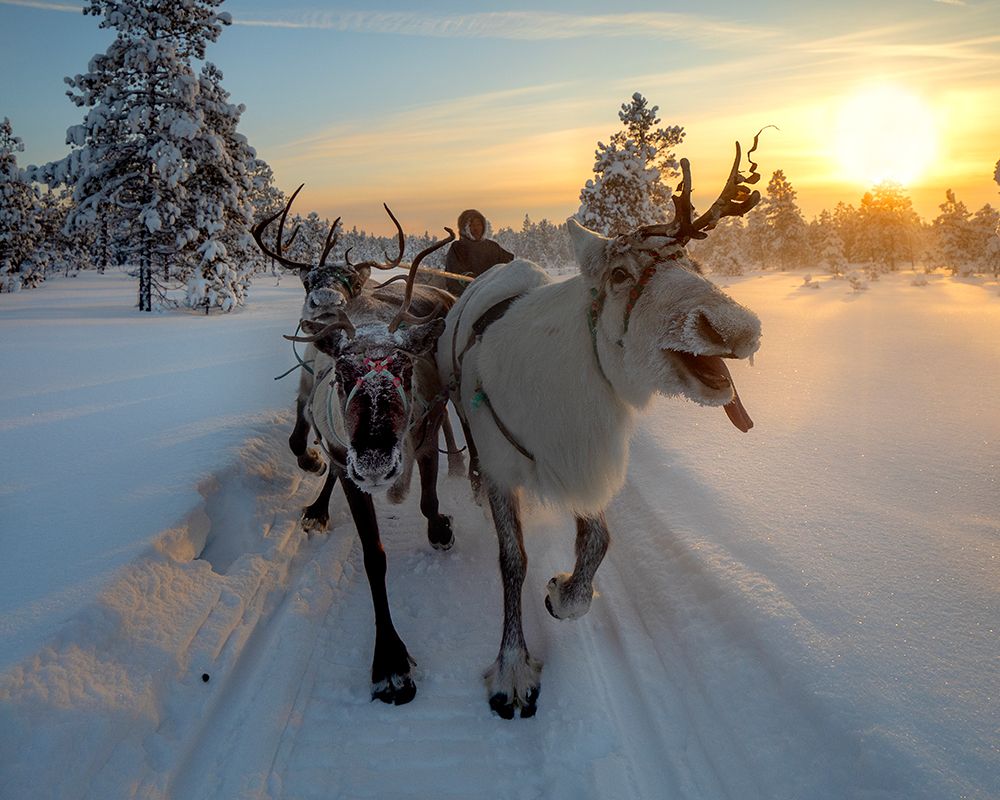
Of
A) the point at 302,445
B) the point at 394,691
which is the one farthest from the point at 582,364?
the point at 302,445

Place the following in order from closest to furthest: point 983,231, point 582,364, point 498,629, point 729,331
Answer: point 729,331 < point 582,364 < point 498,629 < point 983,231

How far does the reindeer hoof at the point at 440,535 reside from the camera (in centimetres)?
474

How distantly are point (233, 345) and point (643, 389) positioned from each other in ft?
43.9

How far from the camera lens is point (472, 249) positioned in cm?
740

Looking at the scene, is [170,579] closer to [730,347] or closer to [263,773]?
[263,773]

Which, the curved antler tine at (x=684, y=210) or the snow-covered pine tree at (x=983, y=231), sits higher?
the snow-covered pine tree at (x=983, y=231)

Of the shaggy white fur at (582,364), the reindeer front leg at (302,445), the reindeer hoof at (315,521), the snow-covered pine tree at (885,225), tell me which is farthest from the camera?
the snow-covered pine tree at (885,225)

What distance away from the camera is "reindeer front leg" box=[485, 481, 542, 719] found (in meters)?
3.08

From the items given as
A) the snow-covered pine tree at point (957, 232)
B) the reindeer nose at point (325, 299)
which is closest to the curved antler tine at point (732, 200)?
the reindeer nose at point (325, 299)

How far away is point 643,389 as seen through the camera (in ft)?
8.49

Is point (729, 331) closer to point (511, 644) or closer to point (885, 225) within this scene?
point (511, 644)

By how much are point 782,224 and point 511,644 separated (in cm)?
8342

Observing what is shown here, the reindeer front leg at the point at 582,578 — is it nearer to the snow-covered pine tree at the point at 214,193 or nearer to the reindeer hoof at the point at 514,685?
the reindeer hoof at the point at 514,685

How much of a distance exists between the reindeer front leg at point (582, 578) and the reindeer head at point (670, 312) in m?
1.06
